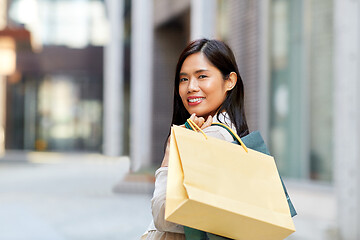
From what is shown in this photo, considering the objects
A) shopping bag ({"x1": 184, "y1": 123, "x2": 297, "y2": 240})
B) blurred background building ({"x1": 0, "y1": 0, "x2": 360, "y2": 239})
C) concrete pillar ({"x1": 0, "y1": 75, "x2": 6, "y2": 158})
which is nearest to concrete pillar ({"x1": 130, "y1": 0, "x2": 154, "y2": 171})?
blurred background building ({"x1": 0, "y1": 0, "x2": 360, "y2": 239})

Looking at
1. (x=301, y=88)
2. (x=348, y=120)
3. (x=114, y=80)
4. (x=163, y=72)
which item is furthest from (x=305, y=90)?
(x=114, y=80)

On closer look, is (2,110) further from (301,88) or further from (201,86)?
(201,86)

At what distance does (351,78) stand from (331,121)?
1945mm

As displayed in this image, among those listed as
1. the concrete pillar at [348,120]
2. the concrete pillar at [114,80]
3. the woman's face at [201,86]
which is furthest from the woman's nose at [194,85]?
the concrete pillar at [114,80]

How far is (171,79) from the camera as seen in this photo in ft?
55.0

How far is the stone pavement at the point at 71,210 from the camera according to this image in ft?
22.0

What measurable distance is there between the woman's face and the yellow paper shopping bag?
0.26 m

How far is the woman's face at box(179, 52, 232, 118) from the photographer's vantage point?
5.50 ft

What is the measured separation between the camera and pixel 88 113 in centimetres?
2923

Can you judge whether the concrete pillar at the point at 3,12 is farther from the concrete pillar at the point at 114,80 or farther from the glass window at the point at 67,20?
the concrete pillar at the point at 114,80

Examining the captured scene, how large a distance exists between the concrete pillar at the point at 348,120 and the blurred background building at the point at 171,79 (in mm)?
12

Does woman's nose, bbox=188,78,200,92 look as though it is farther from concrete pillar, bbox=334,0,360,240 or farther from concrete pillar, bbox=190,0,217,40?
concrete pillar, bbox=190,0,217,40

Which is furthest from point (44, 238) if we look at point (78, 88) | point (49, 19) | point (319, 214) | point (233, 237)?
point (49, 19)

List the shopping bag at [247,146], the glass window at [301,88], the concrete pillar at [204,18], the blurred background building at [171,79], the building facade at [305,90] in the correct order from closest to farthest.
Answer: the shopping bag at [247,146], the building facade at [305,90], the blurred background building at [171,79], the glass window at [301,88], the concrete pillar at [204,18]
